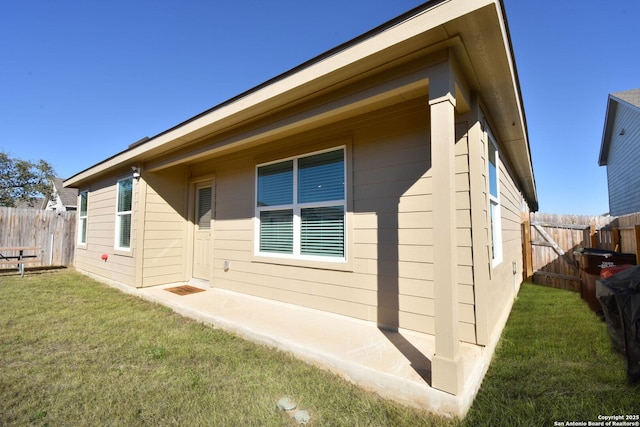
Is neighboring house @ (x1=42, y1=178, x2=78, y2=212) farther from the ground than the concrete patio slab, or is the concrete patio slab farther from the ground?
neighboring house @ (x1=42, y1=178, x2=78, y2=212)

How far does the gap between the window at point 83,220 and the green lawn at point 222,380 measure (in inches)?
216

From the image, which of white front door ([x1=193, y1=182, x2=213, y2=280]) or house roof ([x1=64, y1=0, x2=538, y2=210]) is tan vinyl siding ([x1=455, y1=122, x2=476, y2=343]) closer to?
house roof ([x1=64, y1=0, x2=538, y2=210])

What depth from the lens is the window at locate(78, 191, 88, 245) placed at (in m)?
8.49

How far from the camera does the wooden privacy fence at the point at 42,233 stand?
8.89 m

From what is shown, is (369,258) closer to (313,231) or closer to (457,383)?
(313,231)

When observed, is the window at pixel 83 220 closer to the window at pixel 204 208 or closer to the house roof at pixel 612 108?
the window at pixel 204 208

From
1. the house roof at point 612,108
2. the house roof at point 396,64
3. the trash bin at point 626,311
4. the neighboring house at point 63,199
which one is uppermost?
the house roof at point 612,108

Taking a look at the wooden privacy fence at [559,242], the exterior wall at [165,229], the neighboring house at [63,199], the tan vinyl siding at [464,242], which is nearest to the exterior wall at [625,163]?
the wooden privacy fence at [559,242]

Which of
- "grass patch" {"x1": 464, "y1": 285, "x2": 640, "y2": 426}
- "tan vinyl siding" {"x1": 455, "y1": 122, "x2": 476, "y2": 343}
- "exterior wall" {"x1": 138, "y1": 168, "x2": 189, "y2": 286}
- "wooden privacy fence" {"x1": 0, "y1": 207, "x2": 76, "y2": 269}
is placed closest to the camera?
"grass patch" {"x1": 464, "y1": 285, "x2": 640, "y2": 426}

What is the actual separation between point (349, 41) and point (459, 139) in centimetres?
145

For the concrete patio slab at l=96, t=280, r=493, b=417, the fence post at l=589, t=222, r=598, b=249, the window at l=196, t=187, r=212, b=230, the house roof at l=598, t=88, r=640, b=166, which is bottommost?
the concrete patio slab at l=96, t=280, r=493, b=417

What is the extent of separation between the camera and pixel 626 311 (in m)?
2.46

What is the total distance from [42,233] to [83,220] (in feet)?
6.94

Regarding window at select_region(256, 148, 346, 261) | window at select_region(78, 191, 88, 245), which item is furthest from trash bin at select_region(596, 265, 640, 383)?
window at select_region(78, 191, 88, 245)
